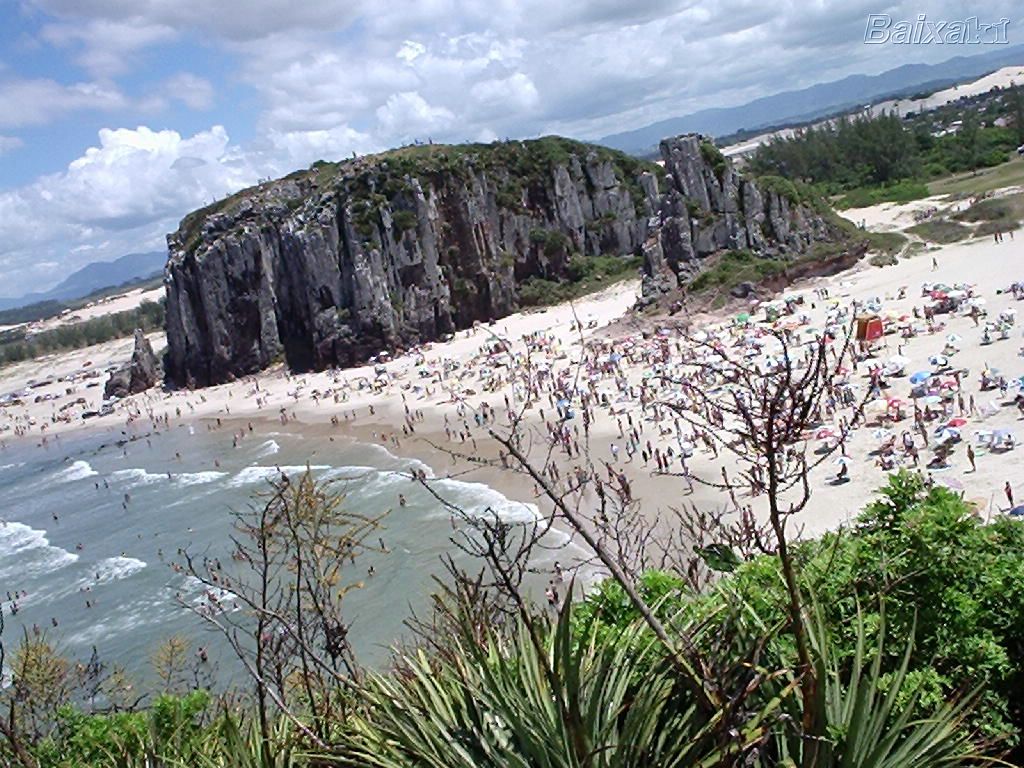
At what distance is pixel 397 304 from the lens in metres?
56.8

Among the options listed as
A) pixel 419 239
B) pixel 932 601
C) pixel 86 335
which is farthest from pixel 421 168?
pixel 86 335

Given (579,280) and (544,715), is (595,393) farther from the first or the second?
(579,280)

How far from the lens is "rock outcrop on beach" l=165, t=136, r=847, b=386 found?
49.1 meters

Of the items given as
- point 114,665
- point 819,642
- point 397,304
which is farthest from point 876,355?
point 397,304

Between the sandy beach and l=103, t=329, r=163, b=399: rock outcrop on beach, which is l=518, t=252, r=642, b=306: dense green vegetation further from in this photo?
l=103, t=329, r=163, b=399: rock outcrop on beach

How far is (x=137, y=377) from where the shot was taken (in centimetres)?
6769

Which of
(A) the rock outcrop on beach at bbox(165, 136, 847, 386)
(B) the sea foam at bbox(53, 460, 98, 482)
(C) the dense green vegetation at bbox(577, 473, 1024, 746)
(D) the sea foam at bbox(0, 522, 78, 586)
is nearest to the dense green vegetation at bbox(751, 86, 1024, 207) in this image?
(A) the rock outcrop on beach at bbox(165, 136, 847, 386)

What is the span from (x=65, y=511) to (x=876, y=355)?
34106 mm

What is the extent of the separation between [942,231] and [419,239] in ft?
104

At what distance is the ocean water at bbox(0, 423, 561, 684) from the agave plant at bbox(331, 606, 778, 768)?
618 cm

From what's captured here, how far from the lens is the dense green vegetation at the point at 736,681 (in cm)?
436

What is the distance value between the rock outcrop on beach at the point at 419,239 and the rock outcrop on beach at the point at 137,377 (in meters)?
2.43

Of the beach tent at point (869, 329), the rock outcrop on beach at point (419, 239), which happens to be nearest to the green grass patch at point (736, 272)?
the rock outcrop on beach at point (419, 239)

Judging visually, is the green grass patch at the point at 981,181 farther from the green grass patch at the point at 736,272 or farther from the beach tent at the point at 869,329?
the beach tent at the point at 869,329
